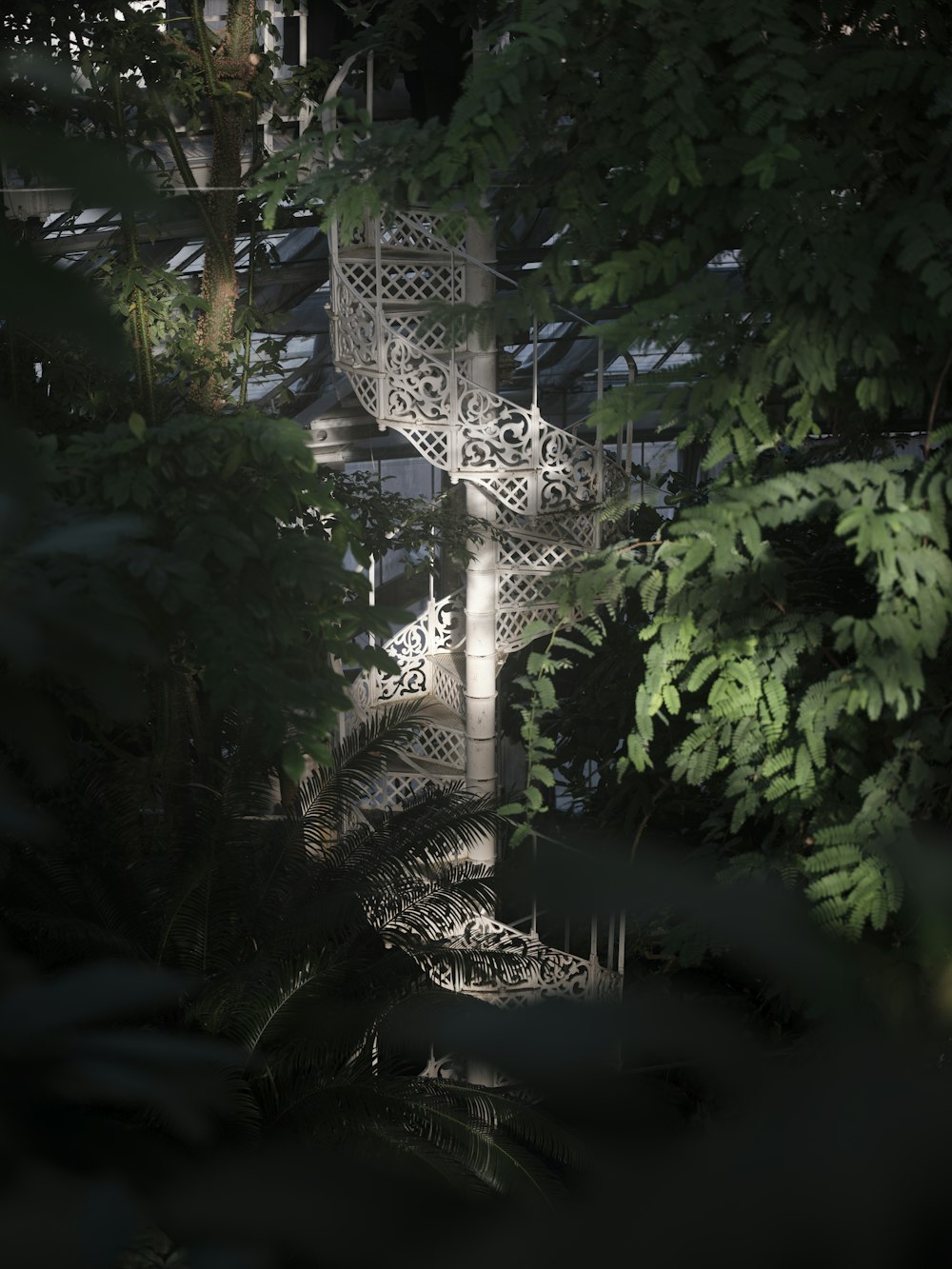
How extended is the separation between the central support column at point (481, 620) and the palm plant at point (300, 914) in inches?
9.8

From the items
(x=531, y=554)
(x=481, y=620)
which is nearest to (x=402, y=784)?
(x=481, y=620)

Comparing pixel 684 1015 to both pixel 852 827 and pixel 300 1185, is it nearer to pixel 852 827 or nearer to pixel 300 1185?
pixel 300 1185

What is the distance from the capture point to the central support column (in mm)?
4645

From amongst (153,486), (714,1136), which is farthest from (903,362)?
(714,1136)

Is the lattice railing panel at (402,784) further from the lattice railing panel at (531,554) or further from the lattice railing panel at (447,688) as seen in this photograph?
the lattice railing panel at (531,554)

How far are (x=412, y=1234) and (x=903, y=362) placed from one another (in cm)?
294

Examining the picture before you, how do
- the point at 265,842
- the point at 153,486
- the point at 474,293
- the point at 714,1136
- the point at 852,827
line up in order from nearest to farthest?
the point at 714,1136 < the point at 852,827 < the point at 153,486 < the point at 265,842 < the point at 474,293

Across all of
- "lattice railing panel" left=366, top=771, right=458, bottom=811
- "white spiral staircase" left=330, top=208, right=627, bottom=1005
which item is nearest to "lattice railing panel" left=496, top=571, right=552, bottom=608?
"white spiral staircase" left=330, top=208, right=627, bottom=1005

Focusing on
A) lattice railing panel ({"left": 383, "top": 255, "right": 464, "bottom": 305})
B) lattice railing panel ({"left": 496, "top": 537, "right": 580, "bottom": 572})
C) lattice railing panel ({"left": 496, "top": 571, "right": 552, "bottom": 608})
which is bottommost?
lattice railing panel ({"left": 496, "top": 571, "right": 552, "bottom": 608})

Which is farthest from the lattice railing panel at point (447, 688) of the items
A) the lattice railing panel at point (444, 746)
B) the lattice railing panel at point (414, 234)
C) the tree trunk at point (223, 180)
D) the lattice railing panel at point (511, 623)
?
the lattice railing panel at point (414, 234)

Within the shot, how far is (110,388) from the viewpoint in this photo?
427 cm

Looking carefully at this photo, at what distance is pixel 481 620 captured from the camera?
480 cm

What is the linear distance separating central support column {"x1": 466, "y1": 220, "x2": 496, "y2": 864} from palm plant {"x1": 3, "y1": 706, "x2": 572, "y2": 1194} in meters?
0.25

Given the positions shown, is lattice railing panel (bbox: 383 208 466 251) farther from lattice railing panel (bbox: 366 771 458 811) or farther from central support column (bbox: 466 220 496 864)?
lattice railing panel (bbox: 366 771 458 811)
